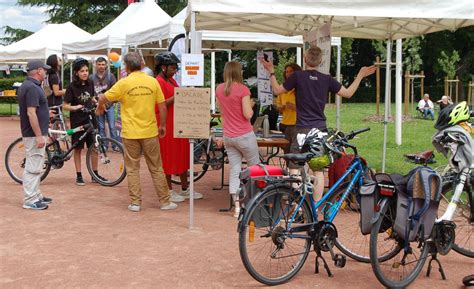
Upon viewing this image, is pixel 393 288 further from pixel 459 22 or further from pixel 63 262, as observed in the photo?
pixel 459 22

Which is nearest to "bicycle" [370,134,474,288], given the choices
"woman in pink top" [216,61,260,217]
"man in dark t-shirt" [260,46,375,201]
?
"man in dark t-shirt" [260,46,375,201]

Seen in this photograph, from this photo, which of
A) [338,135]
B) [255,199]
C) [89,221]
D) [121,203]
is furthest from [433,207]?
[121,203]

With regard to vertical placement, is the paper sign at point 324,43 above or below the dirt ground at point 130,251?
above

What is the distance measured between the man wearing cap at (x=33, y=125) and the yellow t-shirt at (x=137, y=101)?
32.9 inches

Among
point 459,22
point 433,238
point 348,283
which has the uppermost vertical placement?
point 459,22

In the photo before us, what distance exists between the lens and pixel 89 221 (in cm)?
699

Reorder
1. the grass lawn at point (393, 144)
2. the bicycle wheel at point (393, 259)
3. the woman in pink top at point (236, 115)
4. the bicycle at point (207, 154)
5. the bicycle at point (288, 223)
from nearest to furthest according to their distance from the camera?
the bicycle wheel at point (393, 259) → the bicycle at point (288, 223) → the woman in pink top at point (236, 115) → the bicycle at point (207, 154) → the grass lawn at point (393, 144)

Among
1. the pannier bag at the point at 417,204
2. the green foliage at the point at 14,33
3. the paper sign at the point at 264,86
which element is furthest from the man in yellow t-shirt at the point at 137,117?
the green foliage at the point at 14,33

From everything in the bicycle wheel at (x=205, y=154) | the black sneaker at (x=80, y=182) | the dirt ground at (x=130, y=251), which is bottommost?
the dirt ground at (x=130, y=251)

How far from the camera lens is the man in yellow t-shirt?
724 centimetres

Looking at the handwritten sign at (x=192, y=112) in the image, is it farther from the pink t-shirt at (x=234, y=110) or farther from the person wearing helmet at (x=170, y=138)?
the person wearing helmet at (x=170, y=138)

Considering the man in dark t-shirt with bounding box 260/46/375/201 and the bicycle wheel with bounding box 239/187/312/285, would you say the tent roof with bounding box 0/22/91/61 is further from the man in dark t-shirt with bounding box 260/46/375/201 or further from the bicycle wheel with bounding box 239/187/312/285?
the bicycle wheel with bounding box 239/187/312/285

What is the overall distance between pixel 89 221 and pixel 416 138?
11893 mm

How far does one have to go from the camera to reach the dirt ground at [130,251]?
4.91 metres
